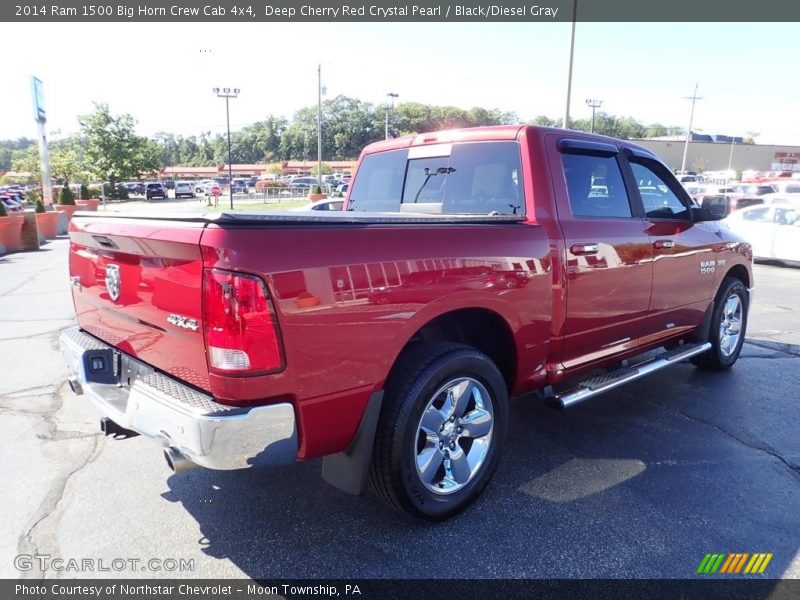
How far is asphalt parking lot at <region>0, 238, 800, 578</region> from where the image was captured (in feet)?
8.42

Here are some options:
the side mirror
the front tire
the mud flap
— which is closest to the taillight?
the mud flap

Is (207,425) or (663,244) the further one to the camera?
(663,244)

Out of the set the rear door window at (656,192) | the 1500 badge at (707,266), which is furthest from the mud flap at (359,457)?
the 1500 badge at (707,266)

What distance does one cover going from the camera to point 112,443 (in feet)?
12.3

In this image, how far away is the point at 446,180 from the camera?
3734 millimetres

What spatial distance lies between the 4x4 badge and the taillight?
0.84 m

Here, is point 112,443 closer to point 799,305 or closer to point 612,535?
point 612,535

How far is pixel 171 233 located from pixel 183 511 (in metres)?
Answer: 1.59

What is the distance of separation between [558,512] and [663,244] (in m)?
2.16

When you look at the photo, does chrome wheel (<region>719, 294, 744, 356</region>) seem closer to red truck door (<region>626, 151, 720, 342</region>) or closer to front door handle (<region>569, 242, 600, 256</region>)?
red truck door (<region>626, 151, 720, 342</region>)

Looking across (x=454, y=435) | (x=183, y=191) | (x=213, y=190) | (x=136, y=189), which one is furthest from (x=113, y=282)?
(x=136, y=189)

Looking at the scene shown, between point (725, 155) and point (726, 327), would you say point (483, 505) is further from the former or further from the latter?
point (725, 155)

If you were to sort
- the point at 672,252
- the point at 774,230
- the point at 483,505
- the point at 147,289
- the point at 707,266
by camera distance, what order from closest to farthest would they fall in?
1. the point at 147,289
2. the point at 483,505
3. the point at 672,252
4. the point at 707,266
5. the point at 774,230

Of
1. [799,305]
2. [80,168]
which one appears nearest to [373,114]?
[80,168]
